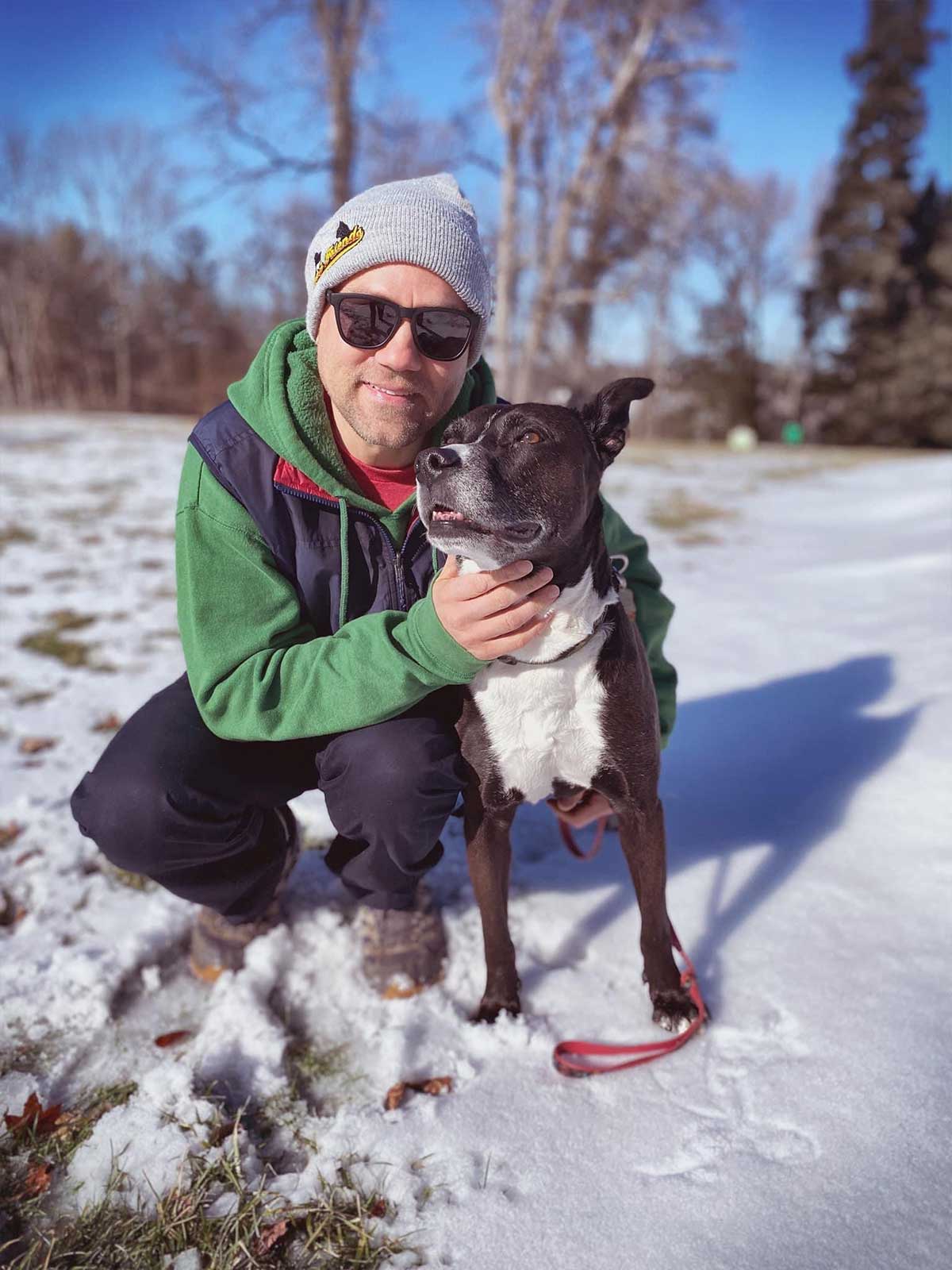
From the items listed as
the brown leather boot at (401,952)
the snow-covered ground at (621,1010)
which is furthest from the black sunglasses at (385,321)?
the snow-covered ground at (621,1010)

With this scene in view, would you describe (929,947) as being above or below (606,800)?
below

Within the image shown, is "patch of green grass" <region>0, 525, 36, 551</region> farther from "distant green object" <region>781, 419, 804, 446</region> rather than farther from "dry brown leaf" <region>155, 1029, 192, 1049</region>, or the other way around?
"distant green object" <region>781, 419, 804, 446</region>

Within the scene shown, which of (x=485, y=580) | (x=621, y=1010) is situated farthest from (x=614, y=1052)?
(x=485, y=580)

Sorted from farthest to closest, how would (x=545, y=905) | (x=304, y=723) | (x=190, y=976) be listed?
(x=545, y=905) < (x=190, y=976) < (x=304, y=723)

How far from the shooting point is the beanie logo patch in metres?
1.99

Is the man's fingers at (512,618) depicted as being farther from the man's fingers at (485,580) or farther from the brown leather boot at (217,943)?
the brown leather boot at (217,943)

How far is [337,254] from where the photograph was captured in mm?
2016

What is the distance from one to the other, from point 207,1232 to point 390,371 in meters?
1.76

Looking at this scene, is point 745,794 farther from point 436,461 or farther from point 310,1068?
point 436,461

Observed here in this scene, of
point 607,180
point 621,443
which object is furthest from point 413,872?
point 607,180

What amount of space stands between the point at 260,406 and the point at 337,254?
0.42 meters

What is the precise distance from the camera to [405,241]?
1.96 m

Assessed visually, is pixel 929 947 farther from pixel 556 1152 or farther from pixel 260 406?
pixel 260 406

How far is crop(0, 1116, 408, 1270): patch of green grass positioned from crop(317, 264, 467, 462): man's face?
1580 millimetres
